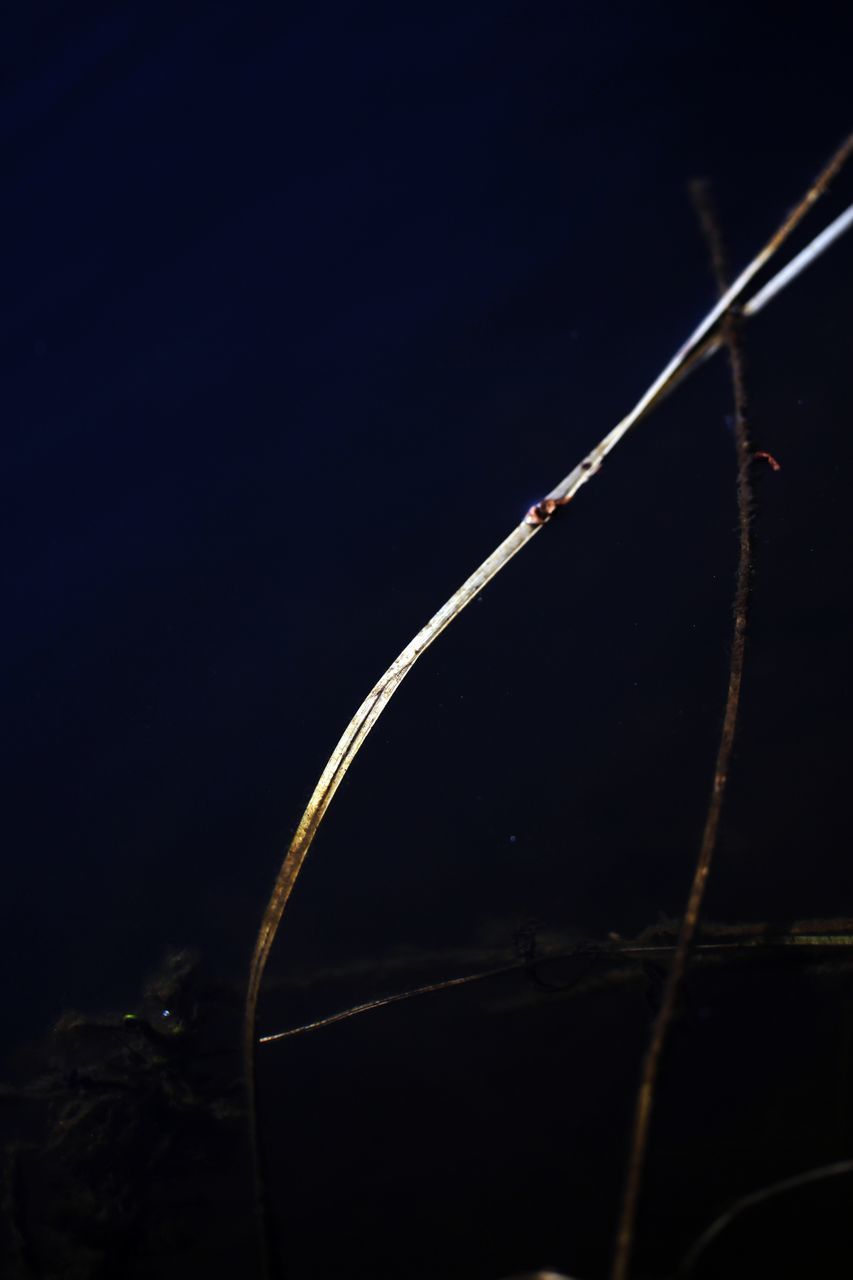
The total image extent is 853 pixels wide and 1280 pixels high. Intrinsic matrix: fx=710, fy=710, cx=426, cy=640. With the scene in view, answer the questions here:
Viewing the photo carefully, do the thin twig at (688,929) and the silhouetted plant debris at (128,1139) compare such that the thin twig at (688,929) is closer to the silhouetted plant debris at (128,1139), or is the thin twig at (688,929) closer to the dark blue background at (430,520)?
the dark blue background at (430,520)

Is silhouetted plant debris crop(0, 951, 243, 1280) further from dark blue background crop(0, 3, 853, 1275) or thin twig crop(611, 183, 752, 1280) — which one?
thin twig crop(611, 183, 752, 1280)

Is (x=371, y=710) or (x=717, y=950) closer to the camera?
(x=371, y=710)

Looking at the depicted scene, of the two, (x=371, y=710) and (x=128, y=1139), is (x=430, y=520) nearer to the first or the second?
(x=371, y=710)

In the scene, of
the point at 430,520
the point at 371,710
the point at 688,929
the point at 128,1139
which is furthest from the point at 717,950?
the point at 128,1139

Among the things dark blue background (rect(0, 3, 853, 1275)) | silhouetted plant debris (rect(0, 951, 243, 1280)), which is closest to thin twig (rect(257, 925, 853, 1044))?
dark blue background (rect(0, 3, 853, 1275))

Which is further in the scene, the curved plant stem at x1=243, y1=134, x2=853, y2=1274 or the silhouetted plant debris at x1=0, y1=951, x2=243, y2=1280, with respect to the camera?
the silhouetted plant debris at x1=0, y1=951, x2=243, y2=1280

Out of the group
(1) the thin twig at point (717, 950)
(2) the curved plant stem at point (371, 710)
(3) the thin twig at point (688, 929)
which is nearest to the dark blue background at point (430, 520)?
(1) the thin twig at point (717, 950)

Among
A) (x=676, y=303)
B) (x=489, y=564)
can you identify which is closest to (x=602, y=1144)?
(x=489, y=564)

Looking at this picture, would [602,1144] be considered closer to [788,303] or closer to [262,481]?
[262,481]
